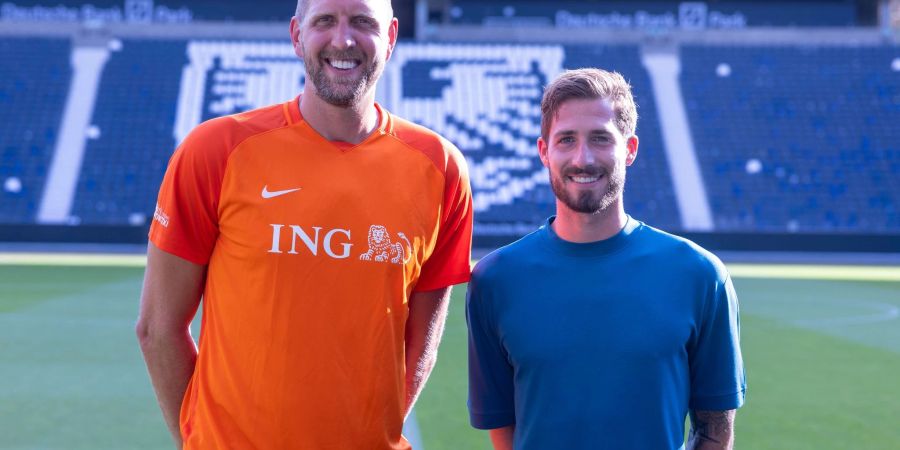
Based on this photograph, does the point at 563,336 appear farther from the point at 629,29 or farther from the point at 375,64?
the point at 629,29

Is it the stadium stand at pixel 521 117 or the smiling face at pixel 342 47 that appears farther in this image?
the stadium stand at pixel 521 117

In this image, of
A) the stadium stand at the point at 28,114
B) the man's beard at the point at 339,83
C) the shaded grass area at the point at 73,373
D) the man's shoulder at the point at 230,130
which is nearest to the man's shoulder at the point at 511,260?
the man's beard at the point at 339,83

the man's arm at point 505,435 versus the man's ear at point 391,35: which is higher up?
the man's ear at point 391,35

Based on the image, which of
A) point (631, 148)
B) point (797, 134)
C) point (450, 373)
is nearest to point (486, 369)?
point (631, 148)

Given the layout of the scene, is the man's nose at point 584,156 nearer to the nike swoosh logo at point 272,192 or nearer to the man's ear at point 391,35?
the man's ear at point 391,35

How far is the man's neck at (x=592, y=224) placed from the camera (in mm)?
2795

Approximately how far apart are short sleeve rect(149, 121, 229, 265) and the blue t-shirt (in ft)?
2.74

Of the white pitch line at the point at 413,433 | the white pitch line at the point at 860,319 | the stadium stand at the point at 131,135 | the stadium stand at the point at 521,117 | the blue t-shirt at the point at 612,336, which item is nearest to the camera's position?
the blue t-shirt at the point at 612,336

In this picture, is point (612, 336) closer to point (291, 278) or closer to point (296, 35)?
point (291, 278)

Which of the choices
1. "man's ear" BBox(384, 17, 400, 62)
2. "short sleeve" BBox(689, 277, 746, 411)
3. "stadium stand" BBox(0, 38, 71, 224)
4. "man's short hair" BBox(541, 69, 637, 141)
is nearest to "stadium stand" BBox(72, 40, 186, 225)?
"stadium stand" BBox(0, 38, 71, 224)

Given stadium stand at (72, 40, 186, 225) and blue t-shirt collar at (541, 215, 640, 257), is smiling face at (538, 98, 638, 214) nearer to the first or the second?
blue t-shirt collar at (541, 215, 640, 257)

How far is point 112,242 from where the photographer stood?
23.7 metres

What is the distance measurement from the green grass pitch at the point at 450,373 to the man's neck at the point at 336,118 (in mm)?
3592

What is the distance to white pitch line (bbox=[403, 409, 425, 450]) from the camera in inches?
236
